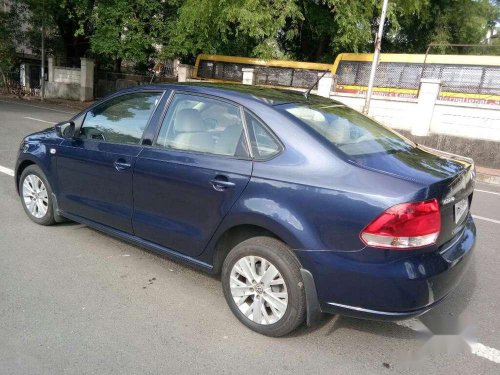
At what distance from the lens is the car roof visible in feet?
10.9

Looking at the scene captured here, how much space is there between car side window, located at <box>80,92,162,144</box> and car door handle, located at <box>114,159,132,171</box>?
6.9 inches

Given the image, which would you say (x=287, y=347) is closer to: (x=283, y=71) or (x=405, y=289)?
(x=405, y=289)

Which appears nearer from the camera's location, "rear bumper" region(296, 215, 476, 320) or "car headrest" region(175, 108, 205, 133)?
"rear bumper" region(296, 215, 476, 320)

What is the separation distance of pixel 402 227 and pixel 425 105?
12901 millimetres

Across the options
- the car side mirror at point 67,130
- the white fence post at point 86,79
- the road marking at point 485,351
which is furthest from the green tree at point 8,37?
the road marking at point 485,351

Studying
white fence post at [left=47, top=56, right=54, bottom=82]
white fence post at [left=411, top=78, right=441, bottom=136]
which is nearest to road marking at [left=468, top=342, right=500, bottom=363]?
white fence post at [left=411, top=78, right=441, bottom=136]

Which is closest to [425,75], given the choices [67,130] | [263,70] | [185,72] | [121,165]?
[263,70]

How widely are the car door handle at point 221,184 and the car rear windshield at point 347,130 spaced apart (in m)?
0.64

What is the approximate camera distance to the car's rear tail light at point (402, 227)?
2537 millimetres

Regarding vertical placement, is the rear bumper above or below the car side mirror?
below

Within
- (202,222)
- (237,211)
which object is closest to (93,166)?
(202,222)

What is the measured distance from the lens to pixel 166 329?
3066mm

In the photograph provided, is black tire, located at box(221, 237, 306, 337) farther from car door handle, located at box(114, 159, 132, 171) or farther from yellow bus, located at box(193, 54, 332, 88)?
yellow bus, located at box(193, 54, 332, 88)

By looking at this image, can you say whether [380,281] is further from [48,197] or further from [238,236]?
[48,197]
